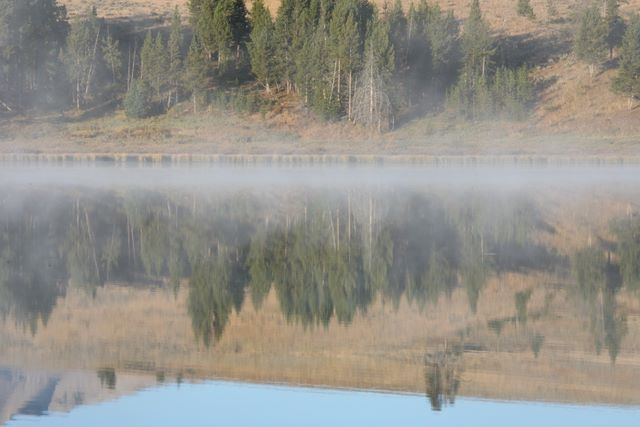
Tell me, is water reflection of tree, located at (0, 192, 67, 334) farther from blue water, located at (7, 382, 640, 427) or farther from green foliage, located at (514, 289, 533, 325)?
green foliage, located at (514, 289, 533, 325)

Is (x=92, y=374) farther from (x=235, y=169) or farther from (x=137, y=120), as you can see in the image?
(x=137, y=120)

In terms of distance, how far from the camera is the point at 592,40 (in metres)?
72.0

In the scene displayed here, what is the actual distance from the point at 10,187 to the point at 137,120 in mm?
31833

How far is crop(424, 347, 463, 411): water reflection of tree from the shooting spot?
12227mm

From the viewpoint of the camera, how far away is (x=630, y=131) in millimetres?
66438

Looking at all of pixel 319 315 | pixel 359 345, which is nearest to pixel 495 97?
pixel 319 315

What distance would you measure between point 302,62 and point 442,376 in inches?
2415

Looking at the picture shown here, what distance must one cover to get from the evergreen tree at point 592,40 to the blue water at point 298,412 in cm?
6260

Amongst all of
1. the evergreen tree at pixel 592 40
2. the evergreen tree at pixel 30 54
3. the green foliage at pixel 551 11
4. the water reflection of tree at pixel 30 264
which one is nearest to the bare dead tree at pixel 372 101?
Answer: the evergreen tree at pixel 592 40

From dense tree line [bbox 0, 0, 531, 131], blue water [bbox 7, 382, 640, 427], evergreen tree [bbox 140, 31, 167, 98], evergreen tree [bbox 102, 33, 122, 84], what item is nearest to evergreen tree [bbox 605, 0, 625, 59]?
dense tree line [bbox 0, 0, 531, 131]

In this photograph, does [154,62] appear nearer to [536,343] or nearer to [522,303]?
[522,303]

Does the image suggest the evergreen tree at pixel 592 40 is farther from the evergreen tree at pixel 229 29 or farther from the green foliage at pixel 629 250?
the green foliage at pixel 629 250

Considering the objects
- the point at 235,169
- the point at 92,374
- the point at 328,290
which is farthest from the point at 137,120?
the point at 92,374

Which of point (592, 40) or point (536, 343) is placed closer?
point (536, 343)
